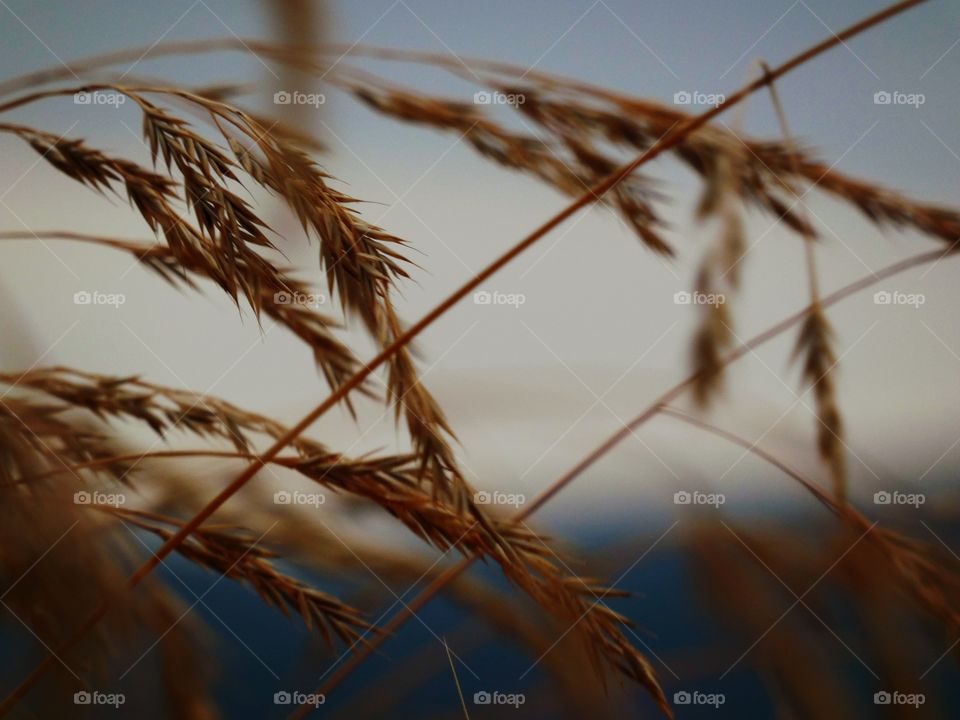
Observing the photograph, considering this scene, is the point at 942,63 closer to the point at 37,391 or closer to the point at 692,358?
the point at 692,358

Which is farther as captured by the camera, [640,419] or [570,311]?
[570,311]

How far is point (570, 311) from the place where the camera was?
127 centimetres

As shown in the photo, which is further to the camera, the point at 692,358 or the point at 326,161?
the point at 326,161

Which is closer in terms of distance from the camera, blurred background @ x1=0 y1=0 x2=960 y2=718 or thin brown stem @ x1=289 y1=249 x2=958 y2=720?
thin brown stem @ x1=289 y1=249 x2=958 y2=720

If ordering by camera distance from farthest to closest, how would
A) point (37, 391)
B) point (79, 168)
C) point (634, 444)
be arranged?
point (634, 444) → point (37, 391) → point (79, 168)

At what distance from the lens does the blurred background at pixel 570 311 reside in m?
1.23

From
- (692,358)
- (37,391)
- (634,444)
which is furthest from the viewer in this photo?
(634,444)

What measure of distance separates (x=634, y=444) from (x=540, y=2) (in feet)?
2.25

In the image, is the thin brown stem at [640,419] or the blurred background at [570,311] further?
the blurred background at [570,311]

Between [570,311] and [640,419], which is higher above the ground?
[570,311]

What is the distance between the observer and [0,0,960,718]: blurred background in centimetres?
123

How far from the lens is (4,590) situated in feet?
3.72

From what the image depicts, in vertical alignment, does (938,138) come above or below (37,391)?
above

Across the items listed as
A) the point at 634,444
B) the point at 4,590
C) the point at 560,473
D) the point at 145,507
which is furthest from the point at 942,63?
the point at 4,590
